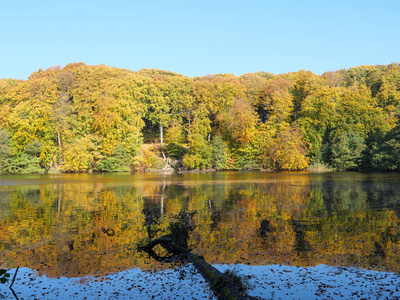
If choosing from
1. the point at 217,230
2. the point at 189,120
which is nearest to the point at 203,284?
the point at 217,230

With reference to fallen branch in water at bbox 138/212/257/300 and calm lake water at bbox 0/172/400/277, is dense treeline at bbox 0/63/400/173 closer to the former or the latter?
calm lake water at bbox 0/172/400/277

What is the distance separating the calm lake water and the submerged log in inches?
18.4

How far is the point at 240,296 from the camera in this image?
22.1 ft

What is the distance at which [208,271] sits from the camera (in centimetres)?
807

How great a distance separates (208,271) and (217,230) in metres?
5.09

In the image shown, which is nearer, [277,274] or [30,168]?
[277,274]

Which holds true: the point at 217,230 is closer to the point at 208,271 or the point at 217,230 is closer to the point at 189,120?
the point at 208,271

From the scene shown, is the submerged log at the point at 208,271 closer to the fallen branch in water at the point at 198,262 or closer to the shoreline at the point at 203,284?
the fallen branch in water at the point at 198,262

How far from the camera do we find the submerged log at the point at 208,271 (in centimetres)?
685

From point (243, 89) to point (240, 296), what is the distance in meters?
59.0

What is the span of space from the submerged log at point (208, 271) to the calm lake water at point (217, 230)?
0.47 meters

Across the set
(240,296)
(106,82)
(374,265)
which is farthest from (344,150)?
(240,296)

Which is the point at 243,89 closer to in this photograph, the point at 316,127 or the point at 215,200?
the point at 316,127

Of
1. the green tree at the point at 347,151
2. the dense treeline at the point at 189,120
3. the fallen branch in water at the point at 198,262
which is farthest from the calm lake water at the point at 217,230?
the dense treeline at the point at 189,120
